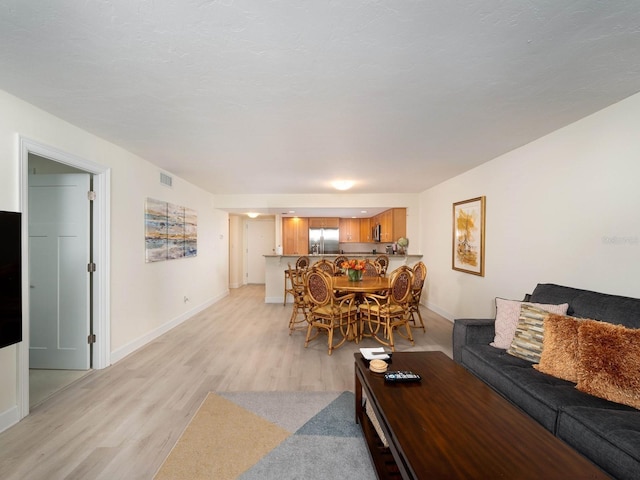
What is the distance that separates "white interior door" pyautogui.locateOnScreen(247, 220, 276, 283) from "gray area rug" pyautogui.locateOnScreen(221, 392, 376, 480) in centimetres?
664

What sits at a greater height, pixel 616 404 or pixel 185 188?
pixel 185 188

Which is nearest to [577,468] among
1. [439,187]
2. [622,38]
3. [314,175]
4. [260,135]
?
[622,38]

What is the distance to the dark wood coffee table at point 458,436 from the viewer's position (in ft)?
3.41

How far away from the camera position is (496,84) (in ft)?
6.29

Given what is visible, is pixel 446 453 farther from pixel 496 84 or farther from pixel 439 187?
pixel 439 187

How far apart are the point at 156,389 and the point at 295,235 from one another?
253 inches

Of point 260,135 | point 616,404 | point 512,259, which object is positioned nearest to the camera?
point 616,404

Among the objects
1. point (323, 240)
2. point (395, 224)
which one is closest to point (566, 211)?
point (395, 224)

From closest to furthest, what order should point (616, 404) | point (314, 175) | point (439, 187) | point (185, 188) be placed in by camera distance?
1. point (616, 404)
2. point (314, 175)
3. point (185, 188)
4. point (439, 187)

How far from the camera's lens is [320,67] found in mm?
1726

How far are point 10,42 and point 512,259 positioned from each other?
15.0 ft

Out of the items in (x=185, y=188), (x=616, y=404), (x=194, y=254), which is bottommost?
(x=616, y=404)

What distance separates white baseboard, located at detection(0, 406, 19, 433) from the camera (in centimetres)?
198

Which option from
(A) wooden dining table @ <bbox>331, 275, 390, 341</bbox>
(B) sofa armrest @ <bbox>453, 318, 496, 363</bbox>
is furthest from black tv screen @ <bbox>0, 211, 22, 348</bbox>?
(B) sofa armrest @ <bbox>453, 318, 496, 363</bbox>
